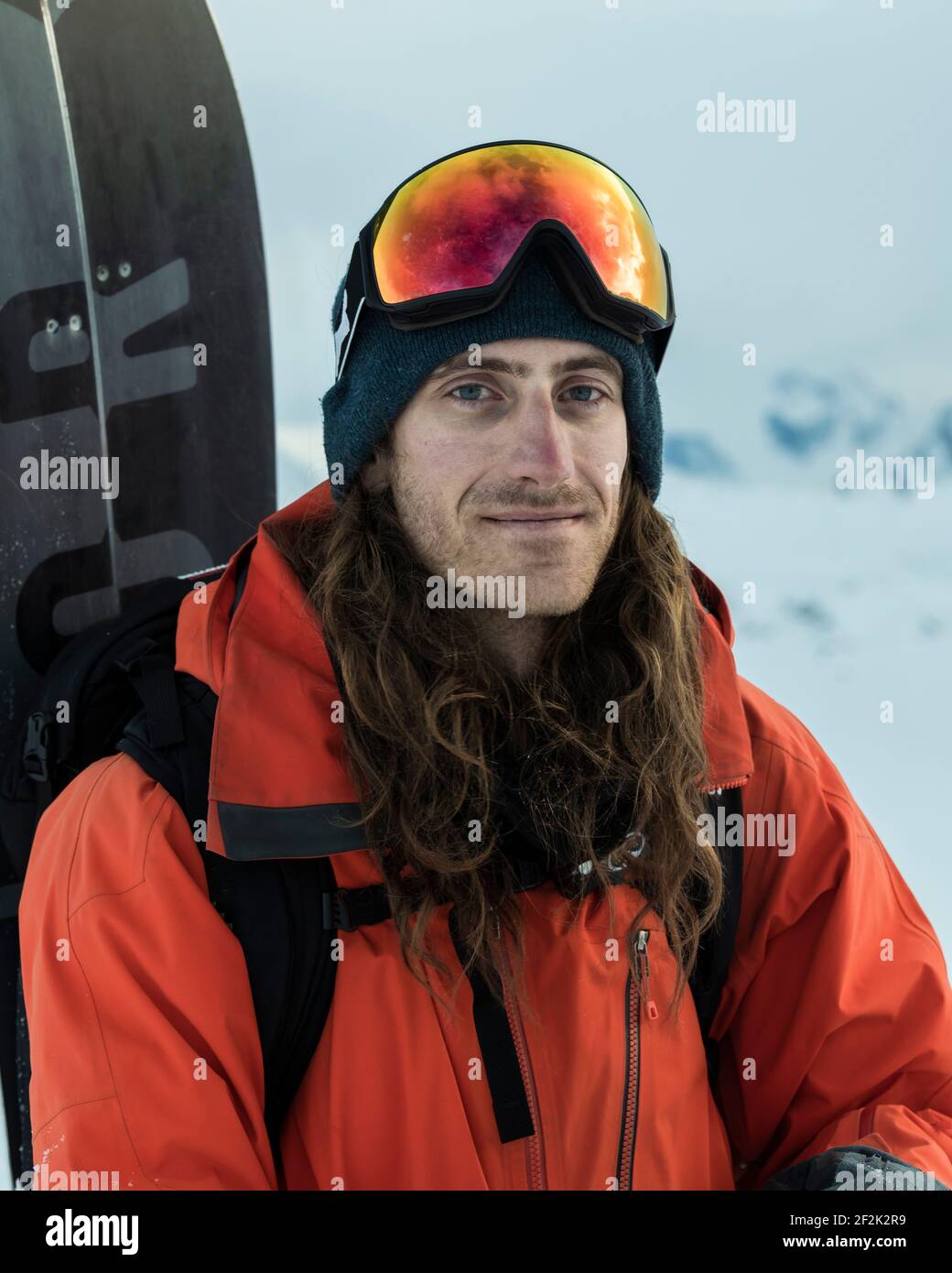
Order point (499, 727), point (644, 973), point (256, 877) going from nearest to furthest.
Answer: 1. point (256, 877)
2. point (644, 973)
3. point (499, 727)

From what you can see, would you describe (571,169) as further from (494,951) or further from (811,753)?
(494,951)

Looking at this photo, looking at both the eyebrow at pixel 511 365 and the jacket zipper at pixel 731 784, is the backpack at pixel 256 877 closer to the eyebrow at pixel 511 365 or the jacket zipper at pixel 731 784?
the jacket zipper at pixel 731 784

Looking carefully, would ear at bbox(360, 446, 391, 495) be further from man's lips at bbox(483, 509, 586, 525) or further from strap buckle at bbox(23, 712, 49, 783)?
strap buckle at bbox(23, 712, 49, 783)

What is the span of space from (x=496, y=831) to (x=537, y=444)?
0.58m

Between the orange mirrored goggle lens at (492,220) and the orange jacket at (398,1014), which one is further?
the orange mirrored goggle lens at (492,220)

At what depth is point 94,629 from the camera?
196 centimetres

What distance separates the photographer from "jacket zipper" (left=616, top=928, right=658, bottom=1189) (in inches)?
59.0

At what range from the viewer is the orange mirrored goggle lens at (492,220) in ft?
5.46

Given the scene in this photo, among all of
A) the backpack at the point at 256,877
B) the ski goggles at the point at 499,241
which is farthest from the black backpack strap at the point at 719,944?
the ski goggles at the point at 499,241

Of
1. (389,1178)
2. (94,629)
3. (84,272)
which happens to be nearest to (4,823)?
(94,629)

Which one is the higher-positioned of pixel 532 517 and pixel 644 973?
pixel 532 517

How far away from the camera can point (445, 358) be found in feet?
5.45

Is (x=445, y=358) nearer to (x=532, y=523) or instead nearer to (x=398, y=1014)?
(x=532, y=523)

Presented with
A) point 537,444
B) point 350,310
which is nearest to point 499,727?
point 537,444
